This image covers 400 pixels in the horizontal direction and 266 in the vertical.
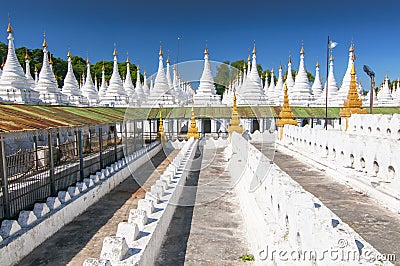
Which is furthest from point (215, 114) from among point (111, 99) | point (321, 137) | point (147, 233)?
point (147, 233)

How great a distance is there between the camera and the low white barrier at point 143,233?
4.09 m

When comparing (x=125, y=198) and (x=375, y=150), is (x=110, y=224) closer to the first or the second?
(x=125, y=198)

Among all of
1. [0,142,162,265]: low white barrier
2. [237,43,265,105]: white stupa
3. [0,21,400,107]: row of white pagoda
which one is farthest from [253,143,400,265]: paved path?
[237,43,265,105]: white stupa

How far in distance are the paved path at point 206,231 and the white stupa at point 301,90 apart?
28965 millimetres

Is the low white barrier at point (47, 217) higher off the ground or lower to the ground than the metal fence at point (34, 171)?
lower

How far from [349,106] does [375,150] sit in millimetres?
8513

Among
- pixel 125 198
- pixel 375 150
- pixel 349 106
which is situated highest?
pixel 349 106

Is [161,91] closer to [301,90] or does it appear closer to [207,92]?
[207,92]

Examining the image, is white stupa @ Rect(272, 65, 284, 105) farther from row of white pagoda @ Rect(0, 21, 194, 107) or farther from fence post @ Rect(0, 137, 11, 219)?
fence post @ Rect(0, 137, 11, 219)

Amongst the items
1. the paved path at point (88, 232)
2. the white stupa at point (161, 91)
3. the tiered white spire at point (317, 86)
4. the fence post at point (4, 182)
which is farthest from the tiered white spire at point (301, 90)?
the fence post at point (4, 182)

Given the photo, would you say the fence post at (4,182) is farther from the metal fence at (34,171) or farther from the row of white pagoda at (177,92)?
the row of white pagoda at (177,92)

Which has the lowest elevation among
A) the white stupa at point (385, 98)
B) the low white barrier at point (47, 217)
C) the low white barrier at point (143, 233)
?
the low white barrier at point (47, 217)

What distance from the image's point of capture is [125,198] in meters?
10.4

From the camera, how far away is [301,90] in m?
38.3
